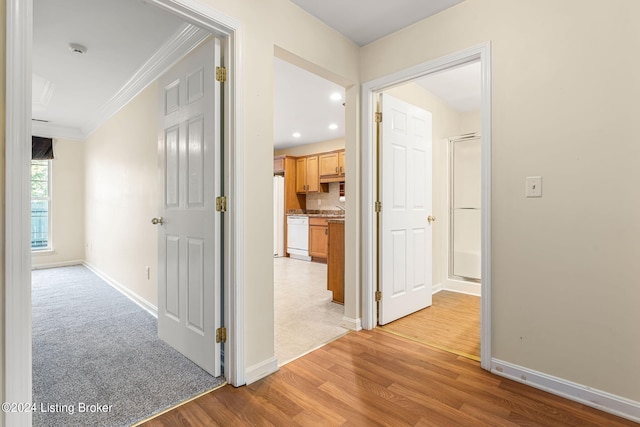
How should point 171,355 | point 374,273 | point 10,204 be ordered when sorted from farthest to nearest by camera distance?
point 374,273
point 171,355
point 10,204

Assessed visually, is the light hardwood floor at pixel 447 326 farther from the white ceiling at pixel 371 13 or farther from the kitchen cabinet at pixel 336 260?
the white ceiling at pixel 371 13

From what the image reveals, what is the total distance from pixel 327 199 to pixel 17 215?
589 cm

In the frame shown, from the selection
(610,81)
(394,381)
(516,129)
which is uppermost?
(610,81)

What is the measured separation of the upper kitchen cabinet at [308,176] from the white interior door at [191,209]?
4.40m

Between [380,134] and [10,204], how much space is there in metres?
2.40

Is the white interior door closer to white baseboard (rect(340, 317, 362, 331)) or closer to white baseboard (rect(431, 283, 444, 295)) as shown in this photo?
white baseboard (rect(340, 317, 362, 331))

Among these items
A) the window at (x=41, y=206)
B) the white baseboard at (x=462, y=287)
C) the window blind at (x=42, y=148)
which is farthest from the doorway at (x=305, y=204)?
the window at (x=41, y=206)

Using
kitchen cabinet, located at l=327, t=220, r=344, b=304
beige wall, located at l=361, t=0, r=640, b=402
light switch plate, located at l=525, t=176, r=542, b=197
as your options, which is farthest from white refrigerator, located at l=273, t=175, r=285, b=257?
light switch plate, located at l=525, t=176, r=542, b=197

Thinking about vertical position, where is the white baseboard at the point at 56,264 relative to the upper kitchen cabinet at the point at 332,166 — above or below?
below

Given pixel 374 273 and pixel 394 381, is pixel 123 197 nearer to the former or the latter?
pixel 374 273

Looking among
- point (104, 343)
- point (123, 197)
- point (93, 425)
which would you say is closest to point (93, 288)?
point (123, 197)

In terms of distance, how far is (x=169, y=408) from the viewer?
5.24 ft

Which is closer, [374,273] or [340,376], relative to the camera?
[340,376]

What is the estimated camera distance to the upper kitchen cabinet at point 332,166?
244 inches
